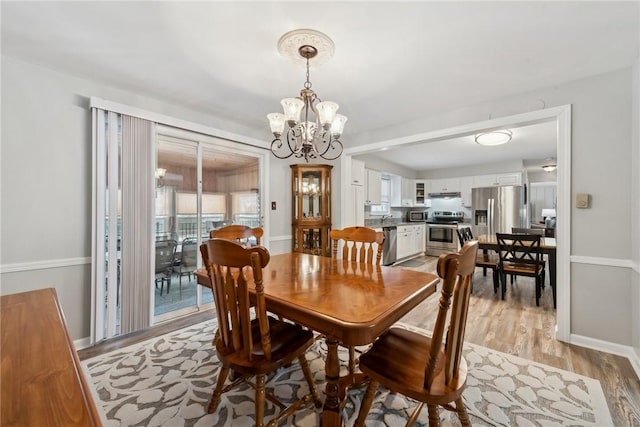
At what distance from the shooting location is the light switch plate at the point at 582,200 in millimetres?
2295

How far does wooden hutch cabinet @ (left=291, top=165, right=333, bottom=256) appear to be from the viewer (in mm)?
3883

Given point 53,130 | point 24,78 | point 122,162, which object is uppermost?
point 24,78

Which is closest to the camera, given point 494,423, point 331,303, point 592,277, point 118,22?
point 331,303

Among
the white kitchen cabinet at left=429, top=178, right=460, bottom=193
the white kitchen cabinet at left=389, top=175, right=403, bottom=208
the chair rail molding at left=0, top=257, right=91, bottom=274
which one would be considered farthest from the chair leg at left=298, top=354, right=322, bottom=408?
the white kitchen cabinet at left=429, top=178, right=460, bottom=193

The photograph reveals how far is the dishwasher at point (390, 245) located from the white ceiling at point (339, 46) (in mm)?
3088

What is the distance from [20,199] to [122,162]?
29.4 inches

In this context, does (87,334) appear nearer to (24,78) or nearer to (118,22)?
(24,78)

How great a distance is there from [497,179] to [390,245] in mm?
3045

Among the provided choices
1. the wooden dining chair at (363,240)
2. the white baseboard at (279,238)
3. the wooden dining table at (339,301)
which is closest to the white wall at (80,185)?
the wooden dining table at (339,301)

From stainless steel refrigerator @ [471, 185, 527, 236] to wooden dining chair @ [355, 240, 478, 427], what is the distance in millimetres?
5484

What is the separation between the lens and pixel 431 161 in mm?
6164

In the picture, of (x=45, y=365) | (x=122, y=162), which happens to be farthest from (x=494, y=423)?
(x=122, y=162)

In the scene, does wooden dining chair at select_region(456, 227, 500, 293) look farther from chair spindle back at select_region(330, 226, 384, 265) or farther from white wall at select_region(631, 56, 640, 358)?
chair spindle back at select_region(330, 226, 384, 265)

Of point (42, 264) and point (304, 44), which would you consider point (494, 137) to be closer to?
point (304, 44)
